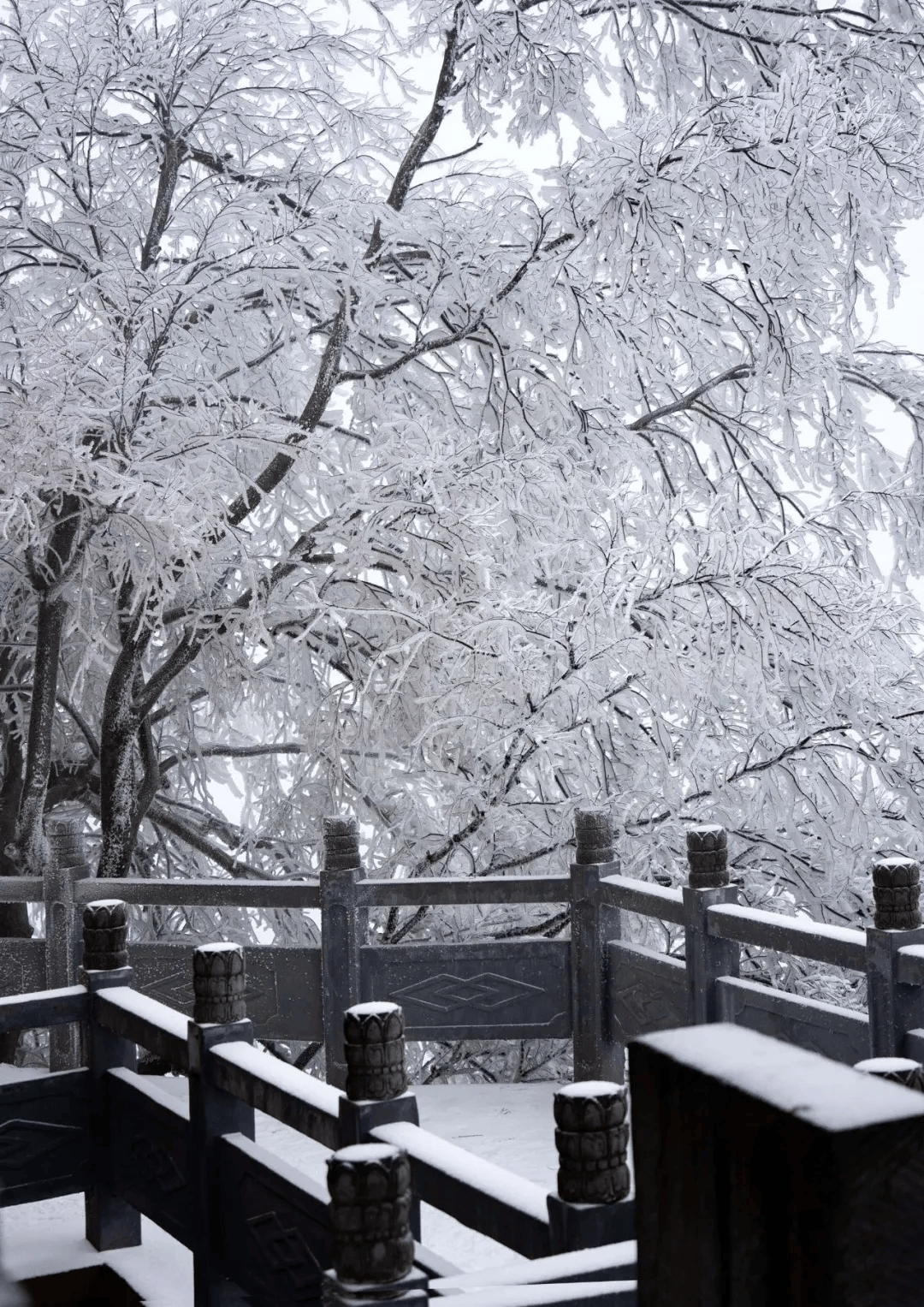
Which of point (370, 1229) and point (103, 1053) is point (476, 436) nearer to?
point (103, 1053)

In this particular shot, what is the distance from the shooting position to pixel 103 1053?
568cm

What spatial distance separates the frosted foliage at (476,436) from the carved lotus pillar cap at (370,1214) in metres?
5.14

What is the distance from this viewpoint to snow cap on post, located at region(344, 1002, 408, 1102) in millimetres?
3654

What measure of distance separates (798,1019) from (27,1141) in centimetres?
319

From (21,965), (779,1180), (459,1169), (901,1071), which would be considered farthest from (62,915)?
(779,1180)

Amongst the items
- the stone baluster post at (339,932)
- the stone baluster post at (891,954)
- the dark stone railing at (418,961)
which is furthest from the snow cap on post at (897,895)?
the stone baluster post at (339,932)

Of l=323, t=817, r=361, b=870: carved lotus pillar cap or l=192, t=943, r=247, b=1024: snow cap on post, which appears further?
l=323, t=817, r=361, b=870: carved lotus pillar cap

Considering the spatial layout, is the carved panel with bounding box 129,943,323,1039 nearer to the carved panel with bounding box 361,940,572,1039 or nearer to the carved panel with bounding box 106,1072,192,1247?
the carved panel with bounding box 361,940,572,1039

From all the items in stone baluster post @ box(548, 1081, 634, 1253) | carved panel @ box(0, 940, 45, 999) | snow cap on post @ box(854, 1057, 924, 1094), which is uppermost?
snow cap on post @ box(854, 1057, 924, 1094)

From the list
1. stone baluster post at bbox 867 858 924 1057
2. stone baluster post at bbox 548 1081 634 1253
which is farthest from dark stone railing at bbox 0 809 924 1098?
stone baluster post at bbox 548 1081 634 1253

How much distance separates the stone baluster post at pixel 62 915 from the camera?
25.6 feet

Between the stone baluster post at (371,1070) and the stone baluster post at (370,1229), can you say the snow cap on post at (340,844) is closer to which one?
the stone baluster post at (371,1070)

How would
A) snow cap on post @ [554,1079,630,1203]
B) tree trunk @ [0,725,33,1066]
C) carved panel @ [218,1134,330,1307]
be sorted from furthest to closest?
tree trunk @ [0,725,33,1066] < carved panel @ [218,1134,330,1307] < snow cap on post @ [554,1079,630,1203]

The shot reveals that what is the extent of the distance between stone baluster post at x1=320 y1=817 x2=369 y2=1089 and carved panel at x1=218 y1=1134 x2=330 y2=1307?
292cm
